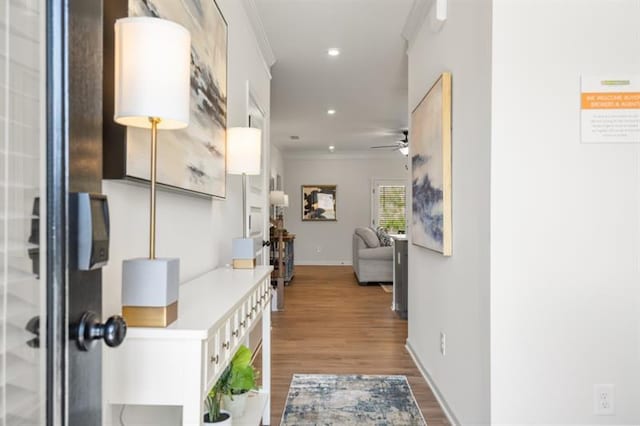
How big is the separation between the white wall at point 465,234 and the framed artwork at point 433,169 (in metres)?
0.06

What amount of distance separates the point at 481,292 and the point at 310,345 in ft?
7.44

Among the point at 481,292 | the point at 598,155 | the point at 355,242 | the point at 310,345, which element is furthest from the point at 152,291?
the point at 355,242

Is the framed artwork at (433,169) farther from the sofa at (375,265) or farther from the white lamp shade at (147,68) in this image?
the sofa at (375,265)

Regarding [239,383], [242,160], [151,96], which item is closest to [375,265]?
[242,160]

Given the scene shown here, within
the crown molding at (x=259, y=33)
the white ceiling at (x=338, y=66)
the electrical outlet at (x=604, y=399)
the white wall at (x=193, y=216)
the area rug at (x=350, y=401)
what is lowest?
the area rug at (x=350, y=401)

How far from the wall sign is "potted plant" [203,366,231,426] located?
181cm

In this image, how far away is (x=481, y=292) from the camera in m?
1.93

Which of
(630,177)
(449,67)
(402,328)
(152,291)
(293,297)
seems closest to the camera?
(152,291)

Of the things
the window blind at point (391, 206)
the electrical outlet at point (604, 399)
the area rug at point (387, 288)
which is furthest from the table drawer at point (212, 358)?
the window blind at point (391, 206)

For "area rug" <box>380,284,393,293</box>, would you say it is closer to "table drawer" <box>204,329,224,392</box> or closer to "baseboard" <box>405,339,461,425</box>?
"baseboard" <box>405,339,461,425</box>

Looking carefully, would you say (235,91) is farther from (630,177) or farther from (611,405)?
(611,405)

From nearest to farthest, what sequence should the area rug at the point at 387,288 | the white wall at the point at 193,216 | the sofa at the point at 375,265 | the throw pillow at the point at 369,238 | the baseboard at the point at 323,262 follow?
1. the white wall at the point at 193,216
2. the area rug at the point at 387,288
3. the sofa at the point at 375,265
4. the throw pillow at the point at 369,238
5. the baseboard at the point at 323,262

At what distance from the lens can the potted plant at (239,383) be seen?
1.87 meters

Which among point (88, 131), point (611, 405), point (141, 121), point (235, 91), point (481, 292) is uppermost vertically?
point (235, 91)
